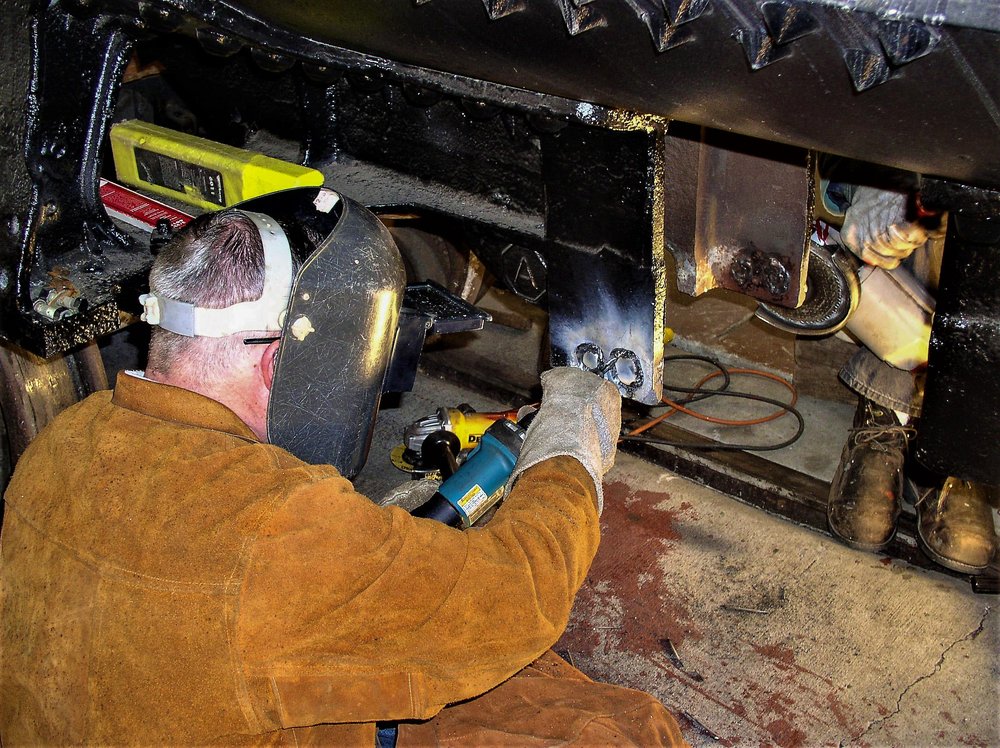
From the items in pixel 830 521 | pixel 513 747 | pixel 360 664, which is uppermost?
pixel 360 664

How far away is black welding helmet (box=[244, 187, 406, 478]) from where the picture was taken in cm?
155

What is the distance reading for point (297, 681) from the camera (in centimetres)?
131

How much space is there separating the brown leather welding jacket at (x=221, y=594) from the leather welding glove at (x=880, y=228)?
1008mm

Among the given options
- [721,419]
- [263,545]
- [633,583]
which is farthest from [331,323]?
[721,419]

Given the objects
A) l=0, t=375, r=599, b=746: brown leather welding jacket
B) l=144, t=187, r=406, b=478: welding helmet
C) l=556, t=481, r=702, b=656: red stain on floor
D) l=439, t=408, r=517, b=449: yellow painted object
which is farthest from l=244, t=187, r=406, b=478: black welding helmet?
l=556, t=481, r=702, b=656: red stain on floor

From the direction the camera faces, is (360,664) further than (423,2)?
No

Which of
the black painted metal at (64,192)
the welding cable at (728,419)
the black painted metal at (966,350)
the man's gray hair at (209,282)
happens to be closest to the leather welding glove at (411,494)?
the black painted metal at (64,192)

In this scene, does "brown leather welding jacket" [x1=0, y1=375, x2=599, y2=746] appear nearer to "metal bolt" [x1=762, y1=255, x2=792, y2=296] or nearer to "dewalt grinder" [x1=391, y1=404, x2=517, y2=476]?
"metal bolt" [x1=762, y1=255, x2=792, y2=296]

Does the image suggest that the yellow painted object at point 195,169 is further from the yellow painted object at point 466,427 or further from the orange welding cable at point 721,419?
the orange welding cable at point 721,419

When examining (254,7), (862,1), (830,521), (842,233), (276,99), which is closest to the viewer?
(862,1)

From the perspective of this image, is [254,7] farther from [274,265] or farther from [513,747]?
[513,747]

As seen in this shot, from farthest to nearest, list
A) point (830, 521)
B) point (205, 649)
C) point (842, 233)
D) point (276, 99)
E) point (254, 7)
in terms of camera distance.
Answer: point (830, 521) < point (276, 99) < point (842, 233) < point (254, 7) < point (205, 649)

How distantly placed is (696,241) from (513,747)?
1.01 metres

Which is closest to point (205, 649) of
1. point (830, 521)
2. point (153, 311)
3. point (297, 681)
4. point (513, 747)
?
point (297, 681)
